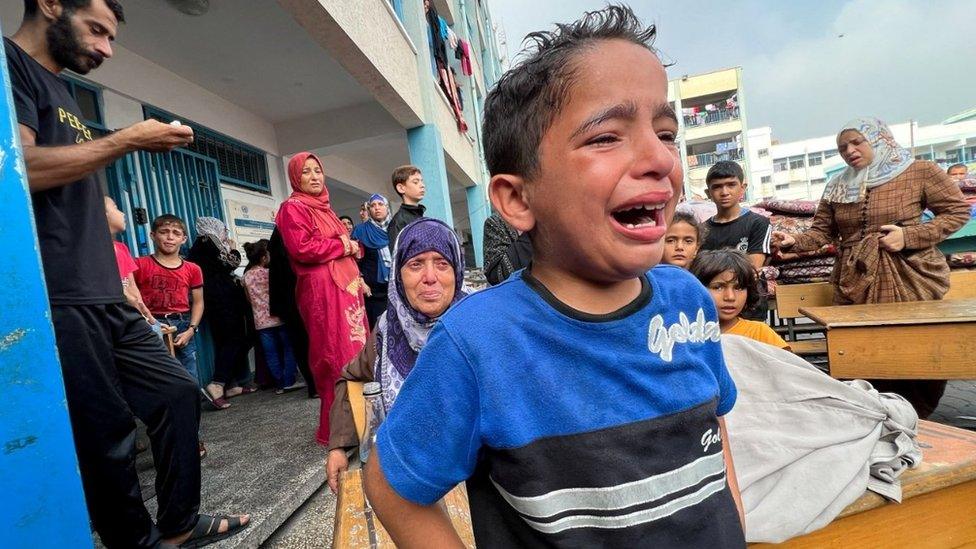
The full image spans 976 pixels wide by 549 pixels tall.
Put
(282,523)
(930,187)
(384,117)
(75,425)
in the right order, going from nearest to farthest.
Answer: (75,425)
(282,523)
(930,187)
(384,117)

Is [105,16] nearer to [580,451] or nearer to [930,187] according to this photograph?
[580,451]

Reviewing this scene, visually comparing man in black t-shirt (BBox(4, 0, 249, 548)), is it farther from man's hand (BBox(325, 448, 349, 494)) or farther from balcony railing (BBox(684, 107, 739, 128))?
balcony railing (BBox(684, 107, 739, 128))

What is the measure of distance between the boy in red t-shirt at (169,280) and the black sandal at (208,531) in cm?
214

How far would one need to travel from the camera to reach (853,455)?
1281 mm

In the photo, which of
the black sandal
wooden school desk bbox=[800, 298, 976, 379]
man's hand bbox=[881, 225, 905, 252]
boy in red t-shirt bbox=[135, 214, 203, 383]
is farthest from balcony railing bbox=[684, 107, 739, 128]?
the black sandal

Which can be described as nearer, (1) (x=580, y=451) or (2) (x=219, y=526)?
(1) (x=580, y=451)

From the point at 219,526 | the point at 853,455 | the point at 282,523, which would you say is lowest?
the point at 282,523

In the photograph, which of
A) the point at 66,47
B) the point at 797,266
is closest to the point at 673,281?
the point at 66,47

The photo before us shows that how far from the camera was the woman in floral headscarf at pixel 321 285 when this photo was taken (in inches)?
115

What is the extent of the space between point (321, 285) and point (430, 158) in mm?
4124

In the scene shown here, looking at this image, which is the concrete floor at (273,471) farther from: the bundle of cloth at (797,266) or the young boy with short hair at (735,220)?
the young boy with short hair at (735,220)

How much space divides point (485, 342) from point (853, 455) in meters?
1.27

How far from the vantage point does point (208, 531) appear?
6.26 ft

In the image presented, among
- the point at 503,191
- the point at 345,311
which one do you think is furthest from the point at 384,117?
the point at 503,191
